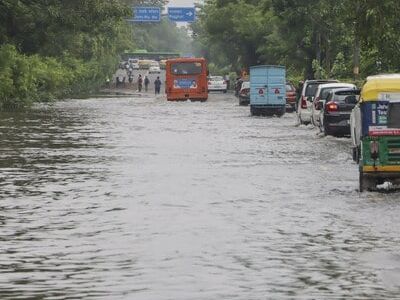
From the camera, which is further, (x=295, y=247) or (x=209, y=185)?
(x=209, y=185)

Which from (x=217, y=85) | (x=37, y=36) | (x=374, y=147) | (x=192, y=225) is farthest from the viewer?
(x=217, y=85)

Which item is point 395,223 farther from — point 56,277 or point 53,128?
point 53,128

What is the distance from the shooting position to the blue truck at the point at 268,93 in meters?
54.8

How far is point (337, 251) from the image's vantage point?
43.6ft

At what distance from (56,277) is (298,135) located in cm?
2681

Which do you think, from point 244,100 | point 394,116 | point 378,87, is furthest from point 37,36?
point 394,116

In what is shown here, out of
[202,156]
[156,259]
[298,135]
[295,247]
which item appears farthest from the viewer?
[298,135]

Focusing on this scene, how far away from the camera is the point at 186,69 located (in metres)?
75.8

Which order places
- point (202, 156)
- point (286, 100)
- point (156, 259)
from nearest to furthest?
point (156, 259), point (202, 156), point (286, 100)

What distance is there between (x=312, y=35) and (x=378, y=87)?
162ft

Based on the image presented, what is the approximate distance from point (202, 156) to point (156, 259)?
1546cm

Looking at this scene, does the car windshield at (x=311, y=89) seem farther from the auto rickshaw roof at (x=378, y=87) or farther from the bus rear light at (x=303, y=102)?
the auto rickshaw roof at (x=378, y=87)

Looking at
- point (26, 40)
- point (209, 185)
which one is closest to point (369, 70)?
point (26, 40)

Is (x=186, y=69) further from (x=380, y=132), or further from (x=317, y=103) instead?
(x=380, y=132)
